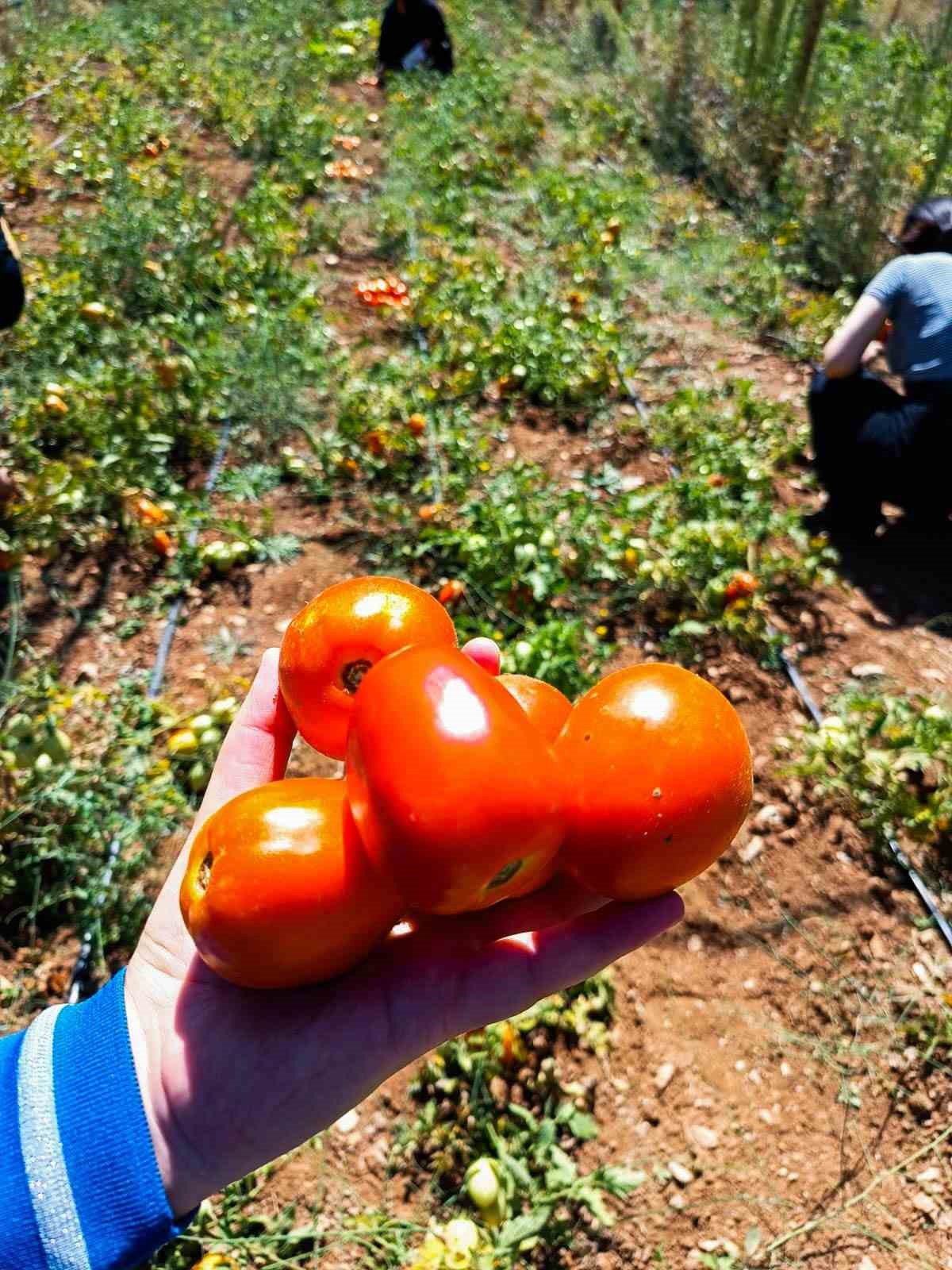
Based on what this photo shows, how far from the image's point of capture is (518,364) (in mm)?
4898

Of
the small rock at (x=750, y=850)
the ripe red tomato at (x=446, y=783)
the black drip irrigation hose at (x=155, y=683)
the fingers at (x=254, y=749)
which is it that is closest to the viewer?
the ripe red tomato at (x=446, y=783)

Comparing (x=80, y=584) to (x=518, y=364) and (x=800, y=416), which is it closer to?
(x=518, y=364)

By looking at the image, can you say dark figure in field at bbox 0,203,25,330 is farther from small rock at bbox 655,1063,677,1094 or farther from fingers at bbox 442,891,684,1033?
small rock at bbox 655,1063,677,1094

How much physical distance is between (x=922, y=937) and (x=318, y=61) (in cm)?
1067

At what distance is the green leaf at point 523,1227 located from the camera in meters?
2.12

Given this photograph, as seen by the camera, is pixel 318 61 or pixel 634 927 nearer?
pixel 634 927

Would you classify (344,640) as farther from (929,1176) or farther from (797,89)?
(797,89)

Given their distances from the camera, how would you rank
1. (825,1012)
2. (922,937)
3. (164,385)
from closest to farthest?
1. (825,1012)
2. (922,937)
3. (164,385)

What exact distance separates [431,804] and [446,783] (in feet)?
0.12

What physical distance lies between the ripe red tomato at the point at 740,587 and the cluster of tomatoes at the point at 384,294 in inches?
118

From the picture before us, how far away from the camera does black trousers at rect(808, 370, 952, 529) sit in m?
4.04

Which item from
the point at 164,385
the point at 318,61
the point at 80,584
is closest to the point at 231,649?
the point at 80,584

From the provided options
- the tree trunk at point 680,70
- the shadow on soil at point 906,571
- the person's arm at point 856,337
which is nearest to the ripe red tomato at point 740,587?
the shadow on soil at point 906,571

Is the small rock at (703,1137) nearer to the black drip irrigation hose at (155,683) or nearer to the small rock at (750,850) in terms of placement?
the small rock at (750,850)
